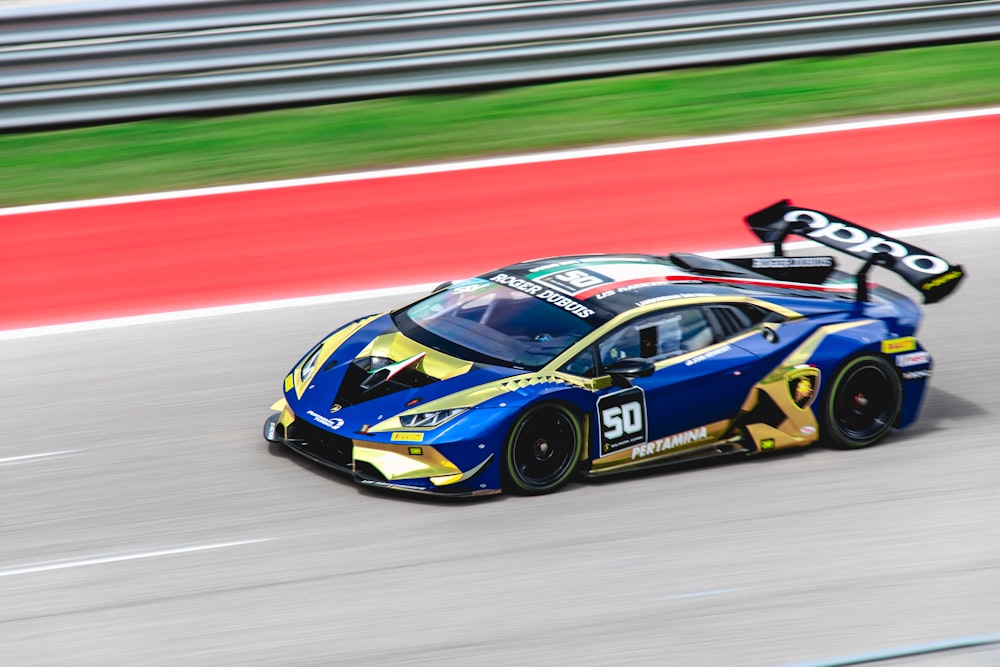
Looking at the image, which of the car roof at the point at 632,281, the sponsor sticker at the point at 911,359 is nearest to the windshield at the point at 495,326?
the car roof at the point at 632,281

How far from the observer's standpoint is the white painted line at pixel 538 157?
13.5m

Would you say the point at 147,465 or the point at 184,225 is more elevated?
the point at 184,225

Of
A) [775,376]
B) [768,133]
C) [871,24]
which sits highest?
[871,24]

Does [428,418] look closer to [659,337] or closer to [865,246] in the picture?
[659,337]

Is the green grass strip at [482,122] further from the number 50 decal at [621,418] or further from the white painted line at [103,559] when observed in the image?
the white painted line at [103,559]

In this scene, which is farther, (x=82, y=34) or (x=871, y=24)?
(x=871, y=24)

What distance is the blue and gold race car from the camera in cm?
759

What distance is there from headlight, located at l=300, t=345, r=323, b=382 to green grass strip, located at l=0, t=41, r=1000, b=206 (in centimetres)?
571

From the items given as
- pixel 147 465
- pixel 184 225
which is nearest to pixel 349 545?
pixel 147 465

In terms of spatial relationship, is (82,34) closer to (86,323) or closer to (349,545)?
(86,323)

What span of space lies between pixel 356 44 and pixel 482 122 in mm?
1661

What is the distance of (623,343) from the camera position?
8023 millimetres

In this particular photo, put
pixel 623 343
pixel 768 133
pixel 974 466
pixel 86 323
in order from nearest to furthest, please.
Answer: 1. pixel 623 343
2. pixel 974 466
3. pixel 86 323
4. pixel 768 133

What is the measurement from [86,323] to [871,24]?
9920 millimetres
